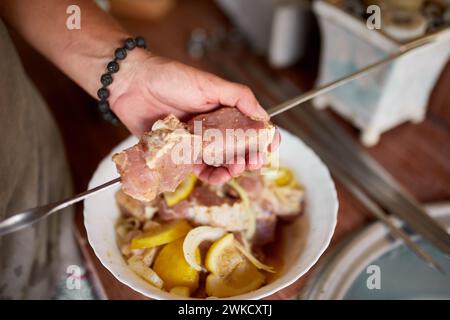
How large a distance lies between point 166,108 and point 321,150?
0.37 m

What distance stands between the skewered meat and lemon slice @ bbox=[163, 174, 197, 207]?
69 mm

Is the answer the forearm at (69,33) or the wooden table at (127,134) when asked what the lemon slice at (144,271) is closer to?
the wooden table at (127,134)

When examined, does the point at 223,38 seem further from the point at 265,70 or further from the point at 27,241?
the point at 27,241

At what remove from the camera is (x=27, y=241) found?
739mm

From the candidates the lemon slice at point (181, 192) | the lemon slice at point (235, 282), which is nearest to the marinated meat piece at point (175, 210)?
the lemon slice at point (181, 192)

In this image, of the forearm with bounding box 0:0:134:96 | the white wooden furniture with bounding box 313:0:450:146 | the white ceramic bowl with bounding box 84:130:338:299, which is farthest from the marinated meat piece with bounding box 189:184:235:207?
the white wooden furniture with bounding box 313:0:450:146

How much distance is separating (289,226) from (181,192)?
0.19 meters

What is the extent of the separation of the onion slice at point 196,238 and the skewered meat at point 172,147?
0.08m

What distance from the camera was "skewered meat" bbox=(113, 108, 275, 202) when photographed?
1.97 feet

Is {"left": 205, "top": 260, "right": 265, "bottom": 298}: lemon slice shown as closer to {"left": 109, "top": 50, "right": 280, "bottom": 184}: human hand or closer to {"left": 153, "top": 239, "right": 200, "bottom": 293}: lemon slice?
{"left": 153, "top": 239, "right": 200, "bottom": 293}: lemon slice

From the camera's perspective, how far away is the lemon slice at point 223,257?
2.15ft

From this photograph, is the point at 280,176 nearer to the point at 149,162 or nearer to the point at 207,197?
the point at 207,197

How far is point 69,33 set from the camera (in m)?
0.73
